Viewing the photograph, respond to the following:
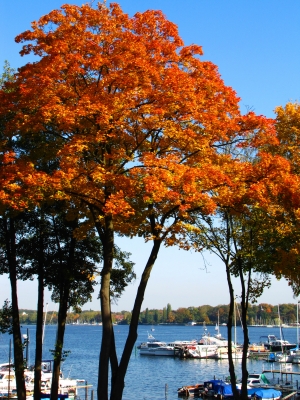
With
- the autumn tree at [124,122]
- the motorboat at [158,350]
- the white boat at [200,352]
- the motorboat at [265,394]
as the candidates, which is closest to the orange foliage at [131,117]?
the autumn tree at [124,122]

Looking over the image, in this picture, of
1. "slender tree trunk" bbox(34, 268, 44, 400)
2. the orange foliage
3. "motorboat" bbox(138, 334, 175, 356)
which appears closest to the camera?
the orange foliage

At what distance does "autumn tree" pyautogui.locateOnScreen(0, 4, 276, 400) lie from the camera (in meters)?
13.5

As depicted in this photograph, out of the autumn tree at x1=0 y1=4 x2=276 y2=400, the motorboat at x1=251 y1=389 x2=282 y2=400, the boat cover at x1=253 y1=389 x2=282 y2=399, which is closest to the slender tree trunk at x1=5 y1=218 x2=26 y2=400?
the autumn tree at x1=0 y1=4 x2=276 y2=400

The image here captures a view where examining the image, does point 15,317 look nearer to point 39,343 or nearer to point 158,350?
point 39,343

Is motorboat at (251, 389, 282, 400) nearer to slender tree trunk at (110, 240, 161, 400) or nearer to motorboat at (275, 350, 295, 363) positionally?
slender tree trunk at (110, 240, 161, 400)

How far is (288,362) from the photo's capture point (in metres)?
73.3

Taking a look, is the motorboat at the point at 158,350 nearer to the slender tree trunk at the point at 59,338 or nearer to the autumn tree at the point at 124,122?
the slender tree trunk at the point at 59,338

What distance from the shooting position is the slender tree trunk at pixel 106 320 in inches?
543

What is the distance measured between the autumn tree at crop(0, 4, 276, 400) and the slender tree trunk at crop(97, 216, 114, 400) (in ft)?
0.09

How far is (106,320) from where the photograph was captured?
1420cm

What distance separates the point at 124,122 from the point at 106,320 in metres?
5.53

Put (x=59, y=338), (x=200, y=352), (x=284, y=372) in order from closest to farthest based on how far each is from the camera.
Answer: (x=59, y=338), (x=284, y=372), (x=200, y=352)

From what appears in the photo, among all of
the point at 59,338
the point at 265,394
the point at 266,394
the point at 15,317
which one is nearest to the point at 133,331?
Answer: the point at 59,338

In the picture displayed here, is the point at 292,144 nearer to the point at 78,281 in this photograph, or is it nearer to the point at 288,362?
the point at 78,281
